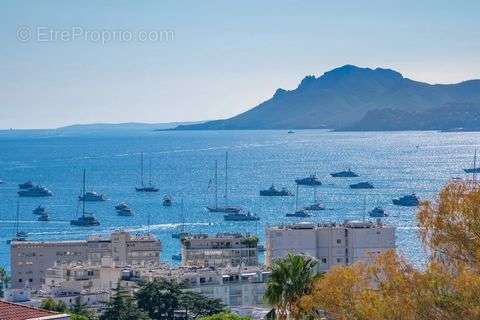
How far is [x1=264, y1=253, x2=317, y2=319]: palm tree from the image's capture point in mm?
26672

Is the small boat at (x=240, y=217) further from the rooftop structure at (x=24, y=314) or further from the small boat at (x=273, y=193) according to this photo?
the rooftop structure at (x=24, y=314)

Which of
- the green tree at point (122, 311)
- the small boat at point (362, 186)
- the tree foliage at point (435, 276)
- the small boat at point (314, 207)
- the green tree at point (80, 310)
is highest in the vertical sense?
the tree foliage at point (435, 276)

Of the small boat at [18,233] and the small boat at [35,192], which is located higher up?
the small boat at [35,192]

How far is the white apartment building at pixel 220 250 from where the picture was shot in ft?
209

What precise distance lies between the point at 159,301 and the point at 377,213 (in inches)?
2939

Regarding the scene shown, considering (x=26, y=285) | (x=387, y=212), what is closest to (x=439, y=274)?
(x=26, y=285)

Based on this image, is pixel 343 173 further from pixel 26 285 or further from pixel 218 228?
pixel 26 285

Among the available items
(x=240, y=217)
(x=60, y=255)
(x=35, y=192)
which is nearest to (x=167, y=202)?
(x=240, y=217)

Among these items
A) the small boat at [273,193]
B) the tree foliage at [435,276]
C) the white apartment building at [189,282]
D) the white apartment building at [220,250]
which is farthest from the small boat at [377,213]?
the tree foliage at [435,276]

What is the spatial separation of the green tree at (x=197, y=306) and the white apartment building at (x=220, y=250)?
17406 mm

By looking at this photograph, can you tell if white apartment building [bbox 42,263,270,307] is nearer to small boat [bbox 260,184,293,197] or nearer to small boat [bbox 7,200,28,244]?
small boat [bbox 7,200,28,244]

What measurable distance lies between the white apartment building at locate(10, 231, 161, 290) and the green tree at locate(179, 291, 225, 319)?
22.1 m

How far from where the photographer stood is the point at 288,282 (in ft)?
88.3

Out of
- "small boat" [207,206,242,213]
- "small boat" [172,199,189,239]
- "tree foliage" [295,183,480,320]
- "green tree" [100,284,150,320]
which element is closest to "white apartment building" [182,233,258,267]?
"green tree" [100,284,150,320]
